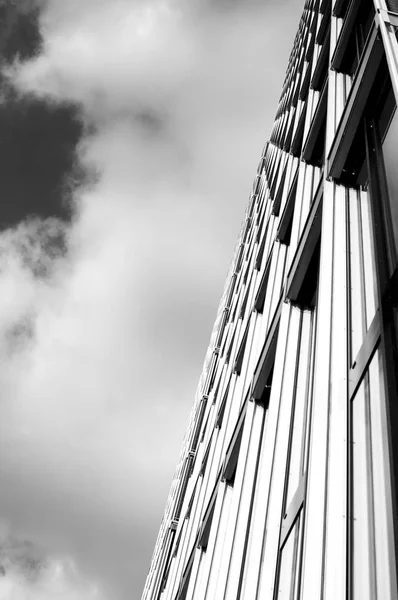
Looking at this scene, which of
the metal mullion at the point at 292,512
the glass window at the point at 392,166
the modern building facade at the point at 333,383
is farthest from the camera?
the metal mullion at the point at 292,512

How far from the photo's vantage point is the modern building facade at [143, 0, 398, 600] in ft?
13.9

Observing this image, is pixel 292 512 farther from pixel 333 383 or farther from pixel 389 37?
pixel 389 37

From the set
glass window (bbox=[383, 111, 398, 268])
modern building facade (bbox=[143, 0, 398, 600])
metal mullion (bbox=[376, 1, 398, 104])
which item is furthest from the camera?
glass window (bbox=[383, 111, 398, 268])

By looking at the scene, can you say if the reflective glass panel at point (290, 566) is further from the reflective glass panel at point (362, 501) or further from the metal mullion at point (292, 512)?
the reflective glass panel at point (362, 501)

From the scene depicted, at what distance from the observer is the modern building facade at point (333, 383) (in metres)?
4.22

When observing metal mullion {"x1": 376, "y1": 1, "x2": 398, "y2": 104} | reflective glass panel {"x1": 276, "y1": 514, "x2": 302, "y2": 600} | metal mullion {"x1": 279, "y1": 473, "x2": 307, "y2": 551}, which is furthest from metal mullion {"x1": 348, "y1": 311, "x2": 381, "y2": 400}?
metal mullion {"x1": 376, "y1": 1, "x2": 398, "y2": 104}

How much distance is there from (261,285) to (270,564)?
793cm

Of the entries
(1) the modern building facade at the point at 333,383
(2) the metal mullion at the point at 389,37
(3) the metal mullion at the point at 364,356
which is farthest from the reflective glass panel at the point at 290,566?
(2) the metal mullion at the point at 389,37

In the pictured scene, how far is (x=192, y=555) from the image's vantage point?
14.2 metres

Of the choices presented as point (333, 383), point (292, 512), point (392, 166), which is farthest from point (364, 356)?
point (292, 512)

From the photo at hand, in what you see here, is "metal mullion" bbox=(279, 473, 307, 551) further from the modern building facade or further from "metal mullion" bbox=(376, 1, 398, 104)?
"metal mullion" bbox=(376, 1, 398, 104)

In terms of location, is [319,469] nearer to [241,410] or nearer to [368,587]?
[368,587]

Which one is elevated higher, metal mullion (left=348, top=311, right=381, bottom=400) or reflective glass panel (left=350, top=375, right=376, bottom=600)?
metal mullion (left=348, top=311, right=381, bottom=400)

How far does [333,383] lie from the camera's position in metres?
5.40
